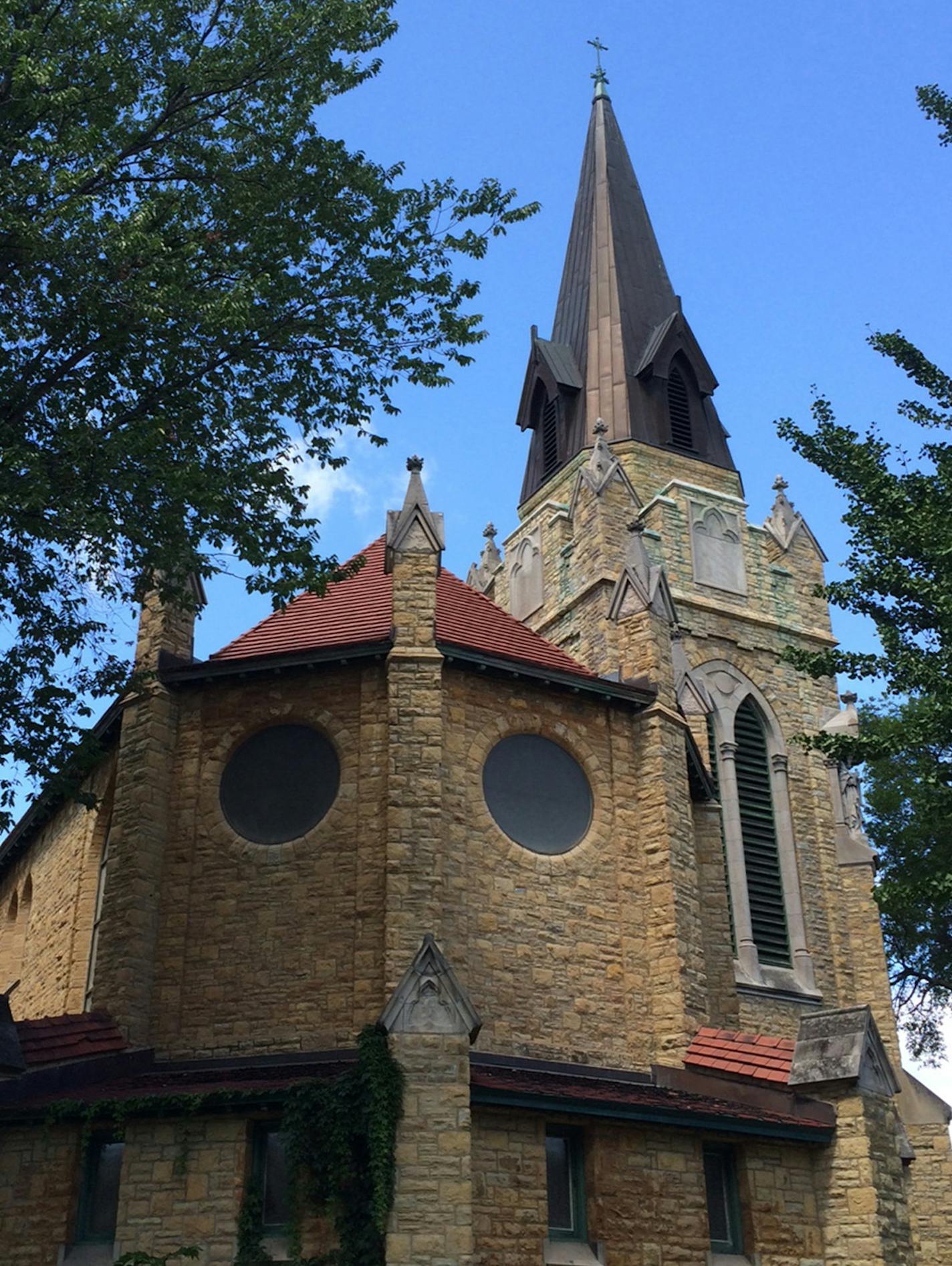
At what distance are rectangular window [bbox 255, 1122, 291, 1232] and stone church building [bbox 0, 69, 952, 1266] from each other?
35 millimetres

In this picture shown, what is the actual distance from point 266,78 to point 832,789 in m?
18.6

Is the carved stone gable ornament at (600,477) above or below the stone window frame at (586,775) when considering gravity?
above

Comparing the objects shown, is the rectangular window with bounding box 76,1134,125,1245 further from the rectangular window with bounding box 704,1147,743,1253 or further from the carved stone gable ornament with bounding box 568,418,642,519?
the carved stone gable ornament with bounding box 568,418,642,519

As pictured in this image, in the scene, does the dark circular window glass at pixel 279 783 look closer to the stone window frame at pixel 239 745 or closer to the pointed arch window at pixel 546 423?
the stone window frame at pixel 239 745

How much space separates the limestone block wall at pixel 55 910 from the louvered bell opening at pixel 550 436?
16691mm

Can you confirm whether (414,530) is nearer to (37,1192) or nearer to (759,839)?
(37,1192)

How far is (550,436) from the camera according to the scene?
112 feet

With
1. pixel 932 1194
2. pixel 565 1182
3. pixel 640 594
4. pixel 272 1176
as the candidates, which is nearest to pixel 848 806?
pixel 932 1194

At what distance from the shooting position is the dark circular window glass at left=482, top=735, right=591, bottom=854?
54.5 feet

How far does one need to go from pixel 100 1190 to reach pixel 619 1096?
201 inches

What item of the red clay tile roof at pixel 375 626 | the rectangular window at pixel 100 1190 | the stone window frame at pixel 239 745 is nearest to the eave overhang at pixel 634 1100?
the stone window frame at pixel 239 745

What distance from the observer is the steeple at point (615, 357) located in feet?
107

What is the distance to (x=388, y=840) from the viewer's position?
15289 mm

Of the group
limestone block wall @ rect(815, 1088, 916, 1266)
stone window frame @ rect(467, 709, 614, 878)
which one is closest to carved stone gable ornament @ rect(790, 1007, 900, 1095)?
limestone block wall @ rect(815, 1088, 916, 1266)
